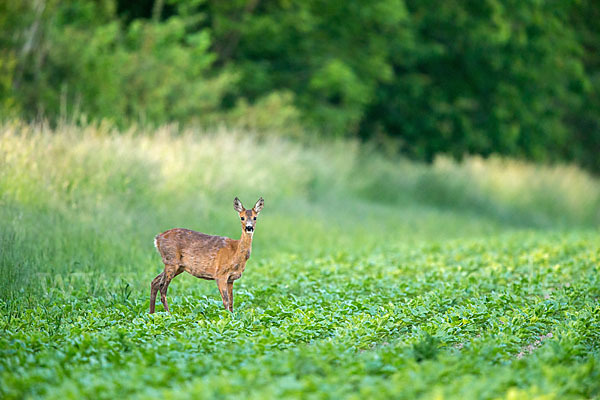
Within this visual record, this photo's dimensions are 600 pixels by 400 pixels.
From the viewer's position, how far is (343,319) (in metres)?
7.95

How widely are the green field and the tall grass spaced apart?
1.9 inches

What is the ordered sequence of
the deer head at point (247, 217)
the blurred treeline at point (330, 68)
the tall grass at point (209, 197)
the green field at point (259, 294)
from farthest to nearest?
the blurred treeline at point (330, 68) → the tall grass at point (209, 197) → the deer head at point (247, 217) → the green field at point (259, 294)

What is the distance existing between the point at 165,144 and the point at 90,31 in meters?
6.44

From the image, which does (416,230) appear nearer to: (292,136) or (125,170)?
(292,136)

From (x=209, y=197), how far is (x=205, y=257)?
8052 mm

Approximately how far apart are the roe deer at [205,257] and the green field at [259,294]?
0.36 meters

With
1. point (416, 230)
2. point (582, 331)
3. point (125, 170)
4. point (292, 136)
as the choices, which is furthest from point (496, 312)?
point (292, 136)

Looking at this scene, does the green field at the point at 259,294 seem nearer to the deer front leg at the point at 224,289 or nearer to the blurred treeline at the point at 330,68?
the deer front leg at the point at 224,289

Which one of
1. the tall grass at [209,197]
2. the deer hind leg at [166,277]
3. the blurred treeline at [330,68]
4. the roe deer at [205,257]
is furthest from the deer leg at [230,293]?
the blurred treeline at [330,68]

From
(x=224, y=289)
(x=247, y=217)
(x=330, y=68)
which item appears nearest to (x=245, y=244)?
(x=247, y=217)

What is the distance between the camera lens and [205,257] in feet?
26.2

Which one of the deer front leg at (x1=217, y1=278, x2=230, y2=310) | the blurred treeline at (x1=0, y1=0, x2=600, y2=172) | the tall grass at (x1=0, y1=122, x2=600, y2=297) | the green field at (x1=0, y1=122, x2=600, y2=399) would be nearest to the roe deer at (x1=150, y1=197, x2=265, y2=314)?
the deer front leg at (x1=217, y1=278, x2=230, y2=310)

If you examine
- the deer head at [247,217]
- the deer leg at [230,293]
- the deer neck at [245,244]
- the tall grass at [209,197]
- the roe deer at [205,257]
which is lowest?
the tall grass at [209,197]

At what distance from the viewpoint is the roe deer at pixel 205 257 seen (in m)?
7.98
